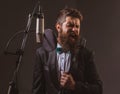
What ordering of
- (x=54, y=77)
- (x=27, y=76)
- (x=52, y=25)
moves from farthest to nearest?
(x=52, y=25) < (x=27, y=76) < (x=54, y=77)

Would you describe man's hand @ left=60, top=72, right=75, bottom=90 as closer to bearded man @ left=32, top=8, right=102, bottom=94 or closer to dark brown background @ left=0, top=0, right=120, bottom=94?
bearded man @ left=32, top=8, right=102, bottom=94

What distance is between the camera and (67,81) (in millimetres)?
2047

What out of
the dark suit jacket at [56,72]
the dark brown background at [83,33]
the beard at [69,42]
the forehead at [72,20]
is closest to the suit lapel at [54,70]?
the dark suit jacket at [56,72]

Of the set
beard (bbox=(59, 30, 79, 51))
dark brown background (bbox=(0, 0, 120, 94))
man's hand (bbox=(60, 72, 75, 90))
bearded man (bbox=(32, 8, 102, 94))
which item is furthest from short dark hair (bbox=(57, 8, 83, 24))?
dark brown background (bbox=(0, 0, 120, 94))

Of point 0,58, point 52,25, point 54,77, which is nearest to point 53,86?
point 54,77

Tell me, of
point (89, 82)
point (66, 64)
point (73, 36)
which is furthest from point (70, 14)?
point (89, 82)

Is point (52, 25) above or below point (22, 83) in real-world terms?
above

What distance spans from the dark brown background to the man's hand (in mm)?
1060

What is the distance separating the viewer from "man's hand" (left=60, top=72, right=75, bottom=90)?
2051mm

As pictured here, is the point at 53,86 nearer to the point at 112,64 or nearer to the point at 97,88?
the point at 97,88

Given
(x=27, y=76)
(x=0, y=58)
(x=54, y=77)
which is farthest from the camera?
(x=27, y=76)

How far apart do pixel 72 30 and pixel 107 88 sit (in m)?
1.49

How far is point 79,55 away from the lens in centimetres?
221

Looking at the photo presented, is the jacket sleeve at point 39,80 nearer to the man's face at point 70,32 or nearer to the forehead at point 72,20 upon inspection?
the man's face at point 70,32
